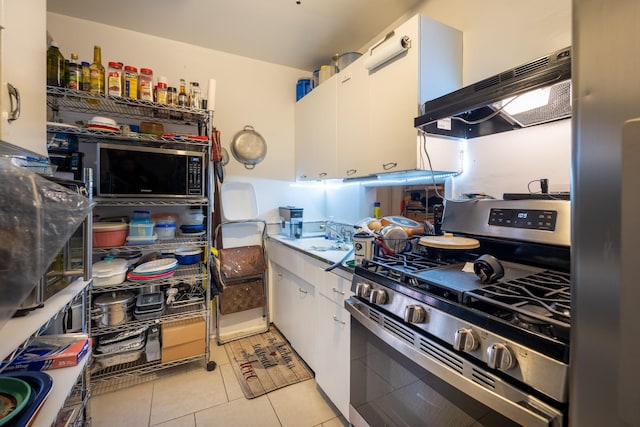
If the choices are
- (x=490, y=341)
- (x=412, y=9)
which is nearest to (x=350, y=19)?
(x=412, y=9)

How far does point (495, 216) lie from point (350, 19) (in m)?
1.66

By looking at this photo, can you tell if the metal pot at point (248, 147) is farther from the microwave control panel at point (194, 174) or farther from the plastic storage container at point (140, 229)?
the plastic storage container at point (140, 229)

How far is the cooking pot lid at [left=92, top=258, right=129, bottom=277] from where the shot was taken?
1.70m

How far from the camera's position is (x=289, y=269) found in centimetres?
217

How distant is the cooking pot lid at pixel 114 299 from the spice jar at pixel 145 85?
129 centimetres

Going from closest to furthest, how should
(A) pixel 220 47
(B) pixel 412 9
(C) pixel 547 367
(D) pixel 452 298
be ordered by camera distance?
1. (C) pixel 547 367
2. (D) pixel 452 298
3. (B) pixel 412 9
4. (A) pixel 220 47

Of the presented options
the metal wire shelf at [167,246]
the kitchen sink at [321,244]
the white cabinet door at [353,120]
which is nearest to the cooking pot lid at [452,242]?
the white cabinet door at [353,120]

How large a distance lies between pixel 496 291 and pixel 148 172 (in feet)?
6.45

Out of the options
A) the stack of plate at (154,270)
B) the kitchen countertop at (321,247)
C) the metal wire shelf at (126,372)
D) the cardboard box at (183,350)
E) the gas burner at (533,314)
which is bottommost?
the metal wire shelf at (126,372)

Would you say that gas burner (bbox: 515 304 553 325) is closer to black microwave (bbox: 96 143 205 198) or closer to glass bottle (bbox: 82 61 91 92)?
black microwave (bbox: 96 143 205 198)

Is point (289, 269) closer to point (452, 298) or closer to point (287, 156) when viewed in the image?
point (287, 156)

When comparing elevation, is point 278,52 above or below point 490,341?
above

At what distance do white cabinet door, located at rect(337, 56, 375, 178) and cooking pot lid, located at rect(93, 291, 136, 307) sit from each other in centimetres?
165

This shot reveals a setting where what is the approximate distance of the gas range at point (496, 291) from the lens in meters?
0.64
